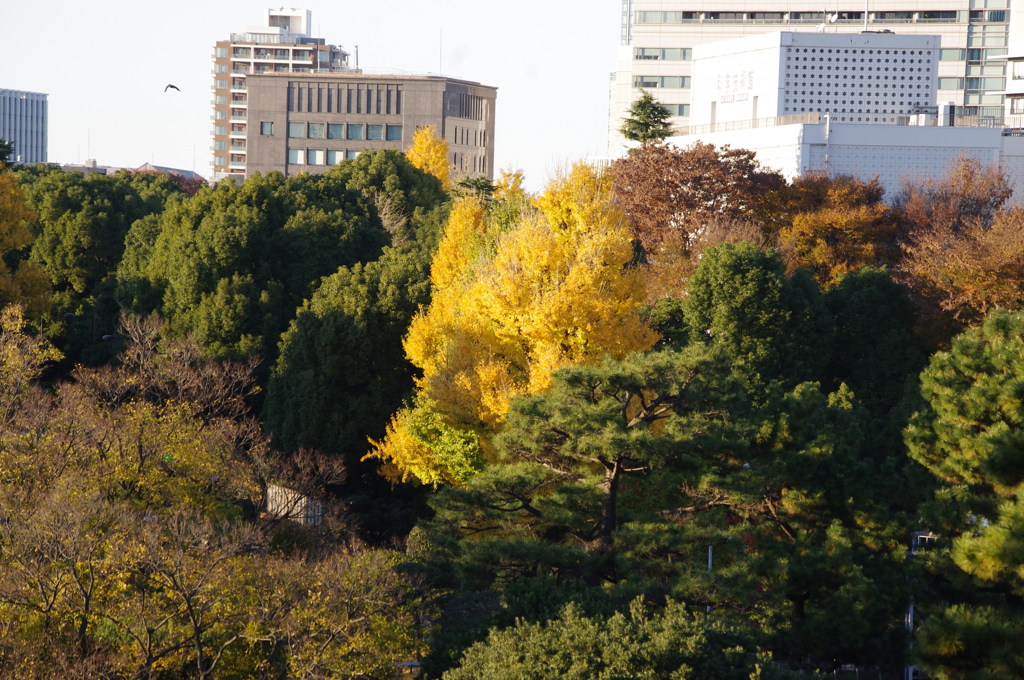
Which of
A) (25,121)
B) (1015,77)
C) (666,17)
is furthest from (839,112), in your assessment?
(25,121)

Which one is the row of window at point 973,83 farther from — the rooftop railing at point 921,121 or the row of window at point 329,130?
the row of window at point 329,130

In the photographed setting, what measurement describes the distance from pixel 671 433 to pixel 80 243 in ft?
128

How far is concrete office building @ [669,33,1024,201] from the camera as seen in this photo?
4588 cm

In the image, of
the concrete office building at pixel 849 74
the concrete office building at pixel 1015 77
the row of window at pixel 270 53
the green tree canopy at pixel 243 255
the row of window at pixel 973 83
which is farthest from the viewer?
the row of window at pixel 270 53

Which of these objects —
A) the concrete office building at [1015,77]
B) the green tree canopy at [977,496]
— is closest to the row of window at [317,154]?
the concrete office building at [1015,77]

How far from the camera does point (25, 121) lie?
627 ft

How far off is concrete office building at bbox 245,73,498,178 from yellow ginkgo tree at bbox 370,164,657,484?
70.0 m

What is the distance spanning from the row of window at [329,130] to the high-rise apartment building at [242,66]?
27.2 metres

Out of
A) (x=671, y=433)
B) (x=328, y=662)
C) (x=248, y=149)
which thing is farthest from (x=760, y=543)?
(x=248, y=149)

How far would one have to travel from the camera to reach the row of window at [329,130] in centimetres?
9906

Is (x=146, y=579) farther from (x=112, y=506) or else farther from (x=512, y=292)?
(x=512, y=292)

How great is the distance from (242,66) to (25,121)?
8162 centimetres

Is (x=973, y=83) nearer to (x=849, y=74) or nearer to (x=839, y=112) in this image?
(x=849, y=74)

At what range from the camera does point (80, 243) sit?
177ft
